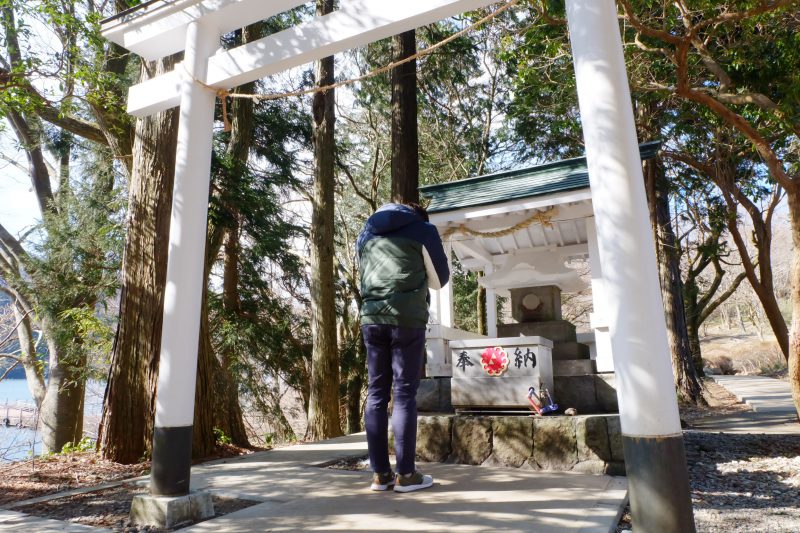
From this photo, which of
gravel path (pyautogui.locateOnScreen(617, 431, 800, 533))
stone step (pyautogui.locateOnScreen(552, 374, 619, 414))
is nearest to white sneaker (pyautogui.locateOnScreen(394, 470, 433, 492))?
gravel path (pyautogui.locateOnScreen(617, 431, 800, 533))

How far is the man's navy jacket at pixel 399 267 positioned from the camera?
2.98 m

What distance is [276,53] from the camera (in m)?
3.10

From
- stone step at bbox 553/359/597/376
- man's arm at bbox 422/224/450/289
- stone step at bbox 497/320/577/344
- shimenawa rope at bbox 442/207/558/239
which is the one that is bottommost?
stone step at bbox 553/359/597/376

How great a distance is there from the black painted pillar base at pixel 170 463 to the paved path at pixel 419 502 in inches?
Result: 10.6

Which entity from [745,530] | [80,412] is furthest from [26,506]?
[80,412]

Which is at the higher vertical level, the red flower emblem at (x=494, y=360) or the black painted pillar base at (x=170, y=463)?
the red flower emblem at (x=494, y=360)

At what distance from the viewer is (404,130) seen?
6758 mm

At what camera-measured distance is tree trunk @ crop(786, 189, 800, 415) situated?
475 centimetres

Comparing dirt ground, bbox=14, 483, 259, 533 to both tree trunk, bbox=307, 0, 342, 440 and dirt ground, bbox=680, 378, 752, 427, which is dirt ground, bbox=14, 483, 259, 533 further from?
dirt ground, bbox=680, 378, 752, 427

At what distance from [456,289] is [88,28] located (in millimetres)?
10842

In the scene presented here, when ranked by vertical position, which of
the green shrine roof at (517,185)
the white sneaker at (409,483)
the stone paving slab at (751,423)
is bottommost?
the stone paving slab at (751,423)

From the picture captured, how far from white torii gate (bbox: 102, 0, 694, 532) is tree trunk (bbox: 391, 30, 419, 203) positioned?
134 inches

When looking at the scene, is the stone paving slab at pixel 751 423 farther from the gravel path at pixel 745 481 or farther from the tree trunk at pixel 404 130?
the tree trunk at pixel 404 130

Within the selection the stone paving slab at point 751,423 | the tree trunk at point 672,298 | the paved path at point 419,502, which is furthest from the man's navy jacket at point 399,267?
the tree trunk at point 672,298
